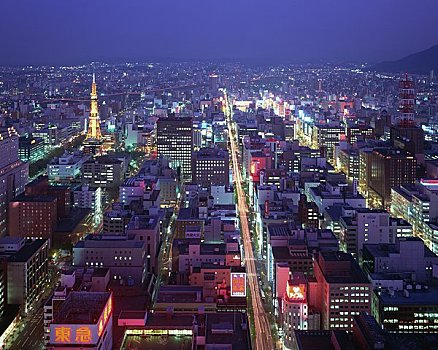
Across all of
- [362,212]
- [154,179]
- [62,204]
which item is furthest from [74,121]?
[362,212]

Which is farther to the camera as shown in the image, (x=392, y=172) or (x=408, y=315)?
(x=392, y=172)

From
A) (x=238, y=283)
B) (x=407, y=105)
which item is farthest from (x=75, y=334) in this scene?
(x=407, y=105)

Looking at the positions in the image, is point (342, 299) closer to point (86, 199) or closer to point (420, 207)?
point (420, 207)

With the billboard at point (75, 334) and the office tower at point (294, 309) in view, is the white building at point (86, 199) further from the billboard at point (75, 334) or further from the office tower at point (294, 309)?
the billboard at point (75, 334)

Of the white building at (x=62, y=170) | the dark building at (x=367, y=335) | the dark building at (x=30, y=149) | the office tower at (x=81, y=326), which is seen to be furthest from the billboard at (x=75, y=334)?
the dark building at (x=30, y=149)

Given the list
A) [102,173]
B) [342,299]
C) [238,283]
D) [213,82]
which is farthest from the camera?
[213,82]

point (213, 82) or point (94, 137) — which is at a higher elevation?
point (213, 82)

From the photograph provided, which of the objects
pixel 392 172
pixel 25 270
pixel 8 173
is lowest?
pixel 25 270
